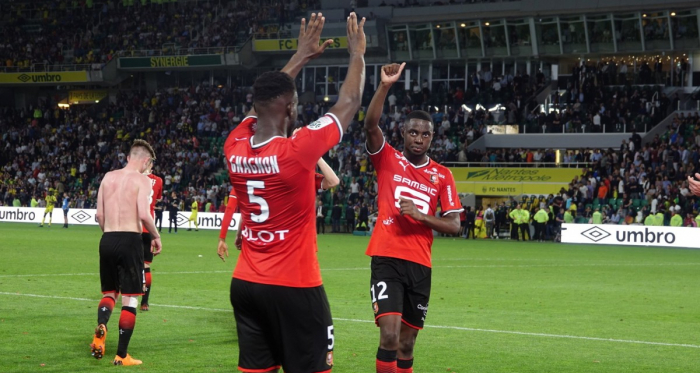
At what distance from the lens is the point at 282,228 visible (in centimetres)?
547

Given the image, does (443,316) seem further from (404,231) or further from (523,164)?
(523,164)

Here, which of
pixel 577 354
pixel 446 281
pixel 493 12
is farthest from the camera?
pixel 493 12

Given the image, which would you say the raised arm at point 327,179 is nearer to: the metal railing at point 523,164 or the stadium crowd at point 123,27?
the metal railing at point 523,164

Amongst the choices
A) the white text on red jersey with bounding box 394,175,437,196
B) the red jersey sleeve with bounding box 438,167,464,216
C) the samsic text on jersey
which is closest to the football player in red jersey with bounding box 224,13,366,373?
the samsic text on jersey

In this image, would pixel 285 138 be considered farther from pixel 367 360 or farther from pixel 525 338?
pixel 525 338

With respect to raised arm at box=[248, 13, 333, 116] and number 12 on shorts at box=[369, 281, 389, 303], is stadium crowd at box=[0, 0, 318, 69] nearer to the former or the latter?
number 12 on shorts at box=[369, 281, 389, 303]

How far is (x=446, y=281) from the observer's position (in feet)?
68.7

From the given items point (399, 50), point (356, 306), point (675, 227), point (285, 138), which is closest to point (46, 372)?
point (285, 138)

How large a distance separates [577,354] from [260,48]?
170ft

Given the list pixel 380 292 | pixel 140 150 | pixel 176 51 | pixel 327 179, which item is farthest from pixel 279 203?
pixel 176 51

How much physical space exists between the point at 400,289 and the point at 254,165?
3.09m

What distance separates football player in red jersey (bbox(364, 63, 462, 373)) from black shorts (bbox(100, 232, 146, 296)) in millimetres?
3149

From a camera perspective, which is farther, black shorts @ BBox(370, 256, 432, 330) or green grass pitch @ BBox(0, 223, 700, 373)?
green grass pitch @ BBox(0, 223, 700, 373)

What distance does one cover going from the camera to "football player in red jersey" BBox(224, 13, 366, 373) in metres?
5.34
